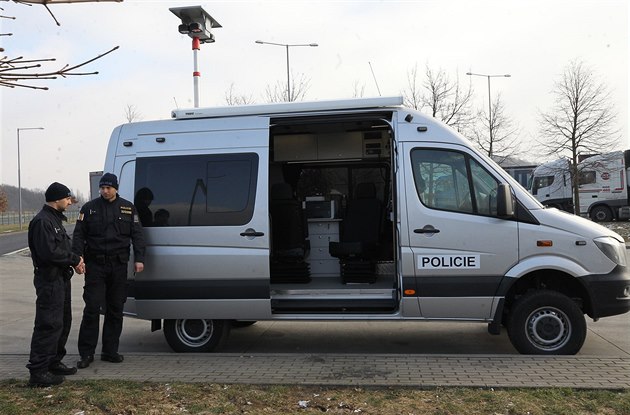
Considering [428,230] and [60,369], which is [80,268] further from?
[428,230]

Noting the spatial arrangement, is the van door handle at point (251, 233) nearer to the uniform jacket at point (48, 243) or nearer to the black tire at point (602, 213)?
the uniform jacket at point (48, 243)

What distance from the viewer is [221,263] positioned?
6.22m

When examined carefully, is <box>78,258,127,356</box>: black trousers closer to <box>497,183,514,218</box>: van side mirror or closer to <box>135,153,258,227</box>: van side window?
<box>135,153,258,227</box>: van side window

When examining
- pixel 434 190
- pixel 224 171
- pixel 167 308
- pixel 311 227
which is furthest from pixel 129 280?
pixel 434 190

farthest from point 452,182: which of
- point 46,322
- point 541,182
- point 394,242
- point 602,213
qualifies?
point 541,182

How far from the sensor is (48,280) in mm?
5164

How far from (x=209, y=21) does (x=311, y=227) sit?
399 centimetres

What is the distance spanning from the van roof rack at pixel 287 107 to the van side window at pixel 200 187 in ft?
1.70

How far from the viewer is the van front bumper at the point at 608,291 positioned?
576 centimetres

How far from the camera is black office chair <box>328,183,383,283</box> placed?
287 inches

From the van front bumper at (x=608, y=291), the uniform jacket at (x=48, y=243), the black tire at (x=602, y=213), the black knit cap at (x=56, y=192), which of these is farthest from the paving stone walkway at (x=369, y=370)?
the black tire at (x=602, y=213)

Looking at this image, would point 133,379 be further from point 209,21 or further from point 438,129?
point 209,21

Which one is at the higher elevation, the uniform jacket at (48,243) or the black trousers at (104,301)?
the uniform jacket at (48,243)

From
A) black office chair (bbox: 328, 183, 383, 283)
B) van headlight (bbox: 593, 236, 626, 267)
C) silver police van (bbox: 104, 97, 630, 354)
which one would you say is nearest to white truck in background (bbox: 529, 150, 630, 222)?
→ black office chair (bbox: 328, 183, 383, 283)
